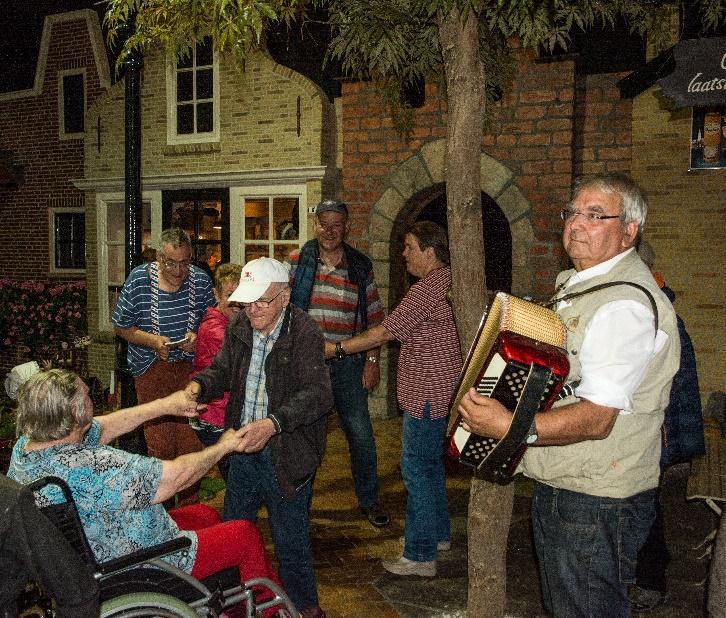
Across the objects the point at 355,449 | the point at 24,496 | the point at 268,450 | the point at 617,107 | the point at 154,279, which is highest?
the point at 617,107

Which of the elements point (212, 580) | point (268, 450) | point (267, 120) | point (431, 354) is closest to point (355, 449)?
point (431, 354)

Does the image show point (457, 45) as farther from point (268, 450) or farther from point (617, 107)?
point (617, 107)

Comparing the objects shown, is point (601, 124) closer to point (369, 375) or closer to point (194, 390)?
point (369, 375)

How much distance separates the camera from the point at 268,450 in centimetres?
351

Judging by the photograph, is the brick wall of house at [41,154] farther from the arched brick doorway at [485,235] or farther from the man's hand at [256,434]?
the man's hand at [256,434]

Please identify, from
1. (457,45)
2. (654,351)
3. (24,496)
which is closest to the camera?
(24,496)

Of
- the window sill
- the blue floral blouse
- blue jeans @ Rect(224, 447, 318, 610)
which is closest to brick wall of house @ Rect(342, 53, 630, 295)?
the window sill

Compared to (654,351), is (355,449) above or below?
below

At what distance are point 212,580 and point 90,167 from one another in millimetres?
10654

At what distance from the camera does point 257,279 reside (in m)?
3.50

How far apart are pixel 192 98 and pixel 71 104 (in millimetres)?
3253

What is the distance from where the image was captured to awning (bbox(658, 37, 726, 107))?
4.84 m

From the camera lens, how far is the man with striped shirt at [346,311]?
17.2ft

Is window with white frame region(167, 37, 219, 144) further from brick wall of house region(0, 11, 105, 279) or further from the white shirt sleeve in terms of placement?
the white shirt sleeve
